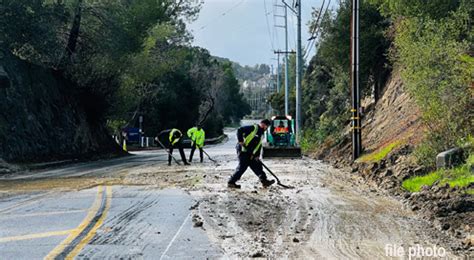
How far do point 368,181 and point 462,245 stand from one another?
27.3 feet

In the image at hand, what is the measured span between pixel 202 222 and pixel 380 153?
34.7 ft

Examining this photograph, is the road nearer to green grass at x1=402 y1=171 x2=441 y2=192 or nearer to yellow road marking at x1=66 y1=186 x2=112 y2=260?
yellow road marking at x1=66 y1=186 x2=112 y2=260

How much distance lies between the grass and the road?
95cm

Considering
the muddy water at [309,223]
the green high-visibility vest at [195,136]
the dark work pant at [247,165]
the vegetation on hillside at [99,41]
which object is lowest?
the muddy water at [309,223]

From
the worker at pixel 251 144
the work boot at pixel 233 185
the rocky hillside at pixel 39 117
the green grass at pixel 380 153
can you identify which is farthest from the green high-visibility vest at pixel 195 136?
the work boot at pixel 233 185

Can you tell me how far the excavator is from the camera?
28422 millimetres

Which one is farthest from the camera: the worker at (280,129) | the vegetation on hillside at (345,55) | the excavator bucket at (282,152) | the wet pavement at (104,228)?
the worker at (280,129)

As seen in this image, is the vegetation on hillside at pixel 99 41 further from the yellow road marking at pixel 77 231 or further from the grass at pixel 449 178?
the grass at pixel 449 178

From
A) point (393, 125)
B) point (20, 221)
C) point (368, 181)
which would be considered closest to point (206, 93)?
point (393, 125)

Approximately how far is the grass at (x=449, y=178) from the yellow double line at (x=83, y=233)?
6.86 meters

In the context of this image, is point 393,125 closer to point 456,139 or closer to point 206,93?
point 456,139

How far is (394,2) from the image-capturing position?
18031mm

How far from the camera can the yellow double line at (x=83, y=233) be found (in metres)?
7.06

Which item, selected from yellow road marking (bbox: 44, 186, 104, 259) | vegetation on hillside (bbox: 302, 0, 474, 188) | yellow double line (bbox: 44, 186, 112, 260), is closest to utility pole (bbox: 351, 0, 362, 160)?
vegetation on hillside (bbox: 302, 0, 474, 188)
